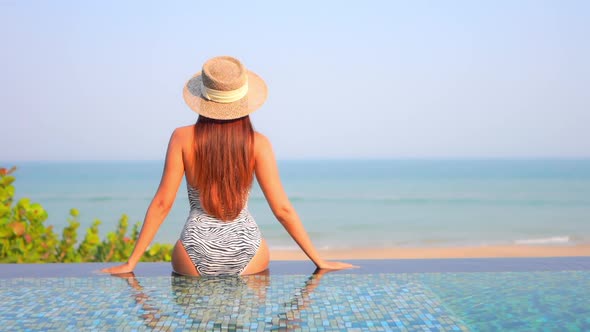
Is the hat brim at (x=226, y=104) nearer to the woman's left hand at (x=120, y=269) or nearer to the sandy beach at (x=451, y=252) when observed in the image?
the woman's left hand at (x=120, y=269)

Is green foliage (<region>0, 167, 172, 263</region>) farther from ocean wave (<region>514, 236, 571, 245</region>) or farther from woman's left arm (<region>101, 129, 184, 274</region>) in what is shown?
ocean wave (<region>514, 236, 571, 245</region>)

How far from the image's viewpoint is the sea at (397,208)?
1722cm

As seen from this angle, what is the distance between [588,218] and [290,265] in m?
18.7

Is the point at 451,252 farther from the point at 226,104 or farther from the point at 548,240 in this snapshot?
the point at 226,104

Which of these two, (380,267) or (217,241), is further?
(380,267)

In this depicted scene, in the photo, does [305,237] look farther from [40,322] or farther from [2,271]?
[2,271]

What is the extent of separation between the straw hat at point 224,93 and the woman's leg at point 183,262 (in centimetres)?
75

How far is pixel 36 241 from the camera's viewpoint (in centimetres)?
591

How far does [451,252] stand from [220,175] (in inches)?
478

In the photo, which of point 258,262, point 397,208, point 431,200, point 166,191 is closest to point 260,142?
point 166,191

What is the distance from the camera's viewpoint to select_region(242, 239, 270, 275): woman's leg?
12.2 ft

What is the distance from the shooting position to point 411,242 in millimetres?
16516

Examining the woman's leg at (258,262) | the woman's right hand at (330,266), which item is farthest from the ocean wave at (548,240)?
the woman's leg at (258,262)

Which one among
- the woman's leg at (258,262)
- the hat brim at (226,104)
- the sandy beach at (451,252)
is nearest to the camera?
the hat brim at (226,104)
